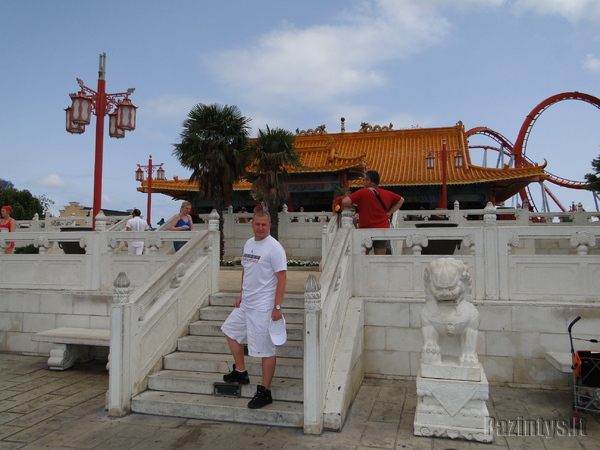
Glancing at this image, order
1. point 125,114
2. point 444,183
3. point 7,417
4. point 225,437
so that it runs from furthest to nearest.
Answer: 1. point 444,183
2. point 125,114
3. point 7,417
4. point 225,437

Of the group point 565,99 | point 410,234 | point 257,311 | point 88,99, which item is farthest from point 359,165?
point 565,99

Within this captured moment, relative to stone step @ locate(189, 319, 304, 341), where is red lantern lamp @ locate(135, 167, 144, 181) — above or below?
above

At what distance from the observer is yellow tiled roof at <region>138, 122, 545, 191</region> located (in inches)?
770

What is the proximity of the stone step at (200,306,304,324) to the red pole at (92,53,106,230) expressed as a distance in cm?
391

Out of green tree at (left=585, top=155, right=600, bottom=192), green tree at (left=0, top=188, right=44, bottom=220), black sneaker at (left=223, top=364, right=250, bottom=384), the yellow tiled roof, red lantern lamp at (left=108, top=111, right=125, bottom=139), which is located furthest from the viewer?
green tree at (left=0, top=188, right=44, bottom=220)

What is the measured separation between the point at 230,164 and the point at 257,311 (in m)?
10.6

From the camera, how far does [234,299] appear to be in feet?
22.0

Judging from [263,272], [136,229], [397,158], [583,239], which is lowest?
[263,272]

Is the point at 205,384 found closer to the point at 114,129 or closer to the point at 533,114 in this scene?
the point at 114,129

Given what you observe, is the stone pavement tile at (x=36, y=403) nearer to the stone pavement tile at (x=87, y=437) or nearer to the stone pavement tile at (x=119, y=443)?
the stone pavement tile at (x=87, y=437)

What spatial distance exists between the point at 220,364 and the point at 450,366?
101 inches

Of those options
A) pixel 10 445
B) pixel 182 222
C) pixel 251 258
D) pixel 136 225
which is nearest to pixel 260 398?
pixel 251 258

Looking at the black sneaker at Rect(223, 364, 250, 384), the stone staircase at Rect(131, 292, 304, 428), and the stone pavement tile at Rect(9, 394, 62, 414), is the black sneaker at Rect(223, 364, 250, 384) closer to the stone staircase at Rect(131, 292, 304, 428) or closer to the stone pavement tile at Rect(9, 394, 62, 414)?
the stone staircase at Rect(131, 292, 304, 428)

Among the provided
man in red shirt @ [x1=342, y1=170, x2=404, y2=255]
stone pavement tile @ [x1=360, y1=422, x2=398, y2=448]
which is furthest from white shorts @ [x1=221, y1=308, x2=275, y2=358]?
man in red shirt @ [x1=342, y1=170, x2=404, y2=255]
